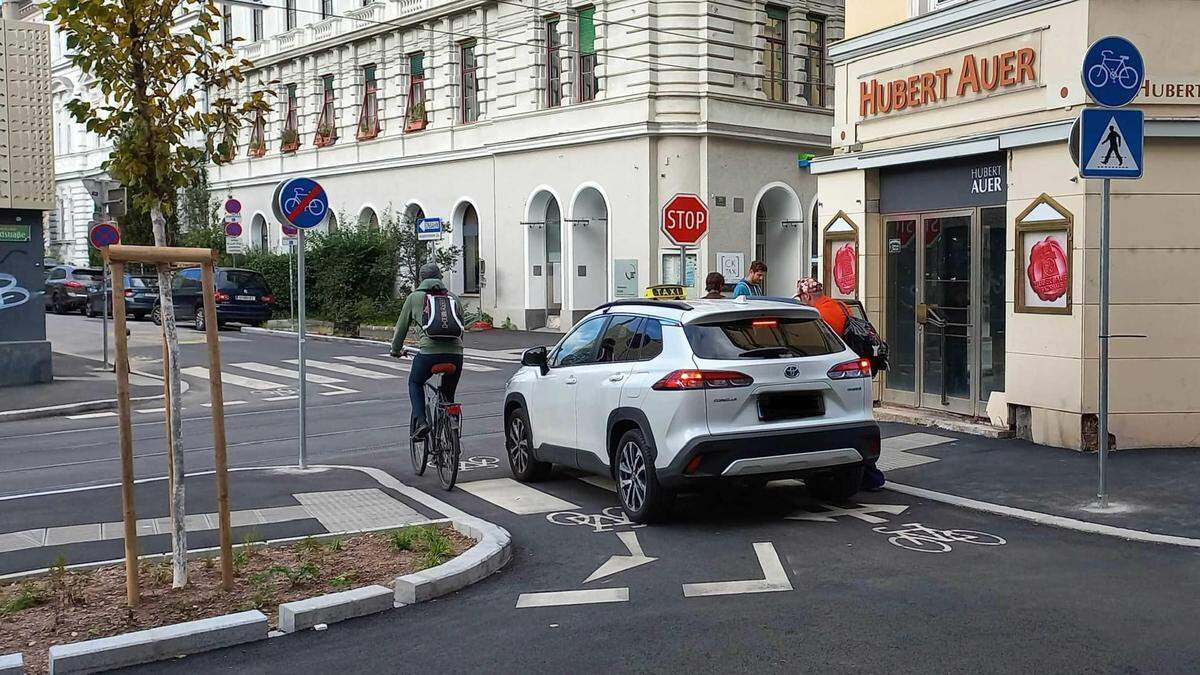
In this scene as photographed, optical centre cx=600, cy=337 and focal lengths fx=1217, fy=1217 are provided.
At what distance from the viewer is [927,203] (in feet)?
45.2

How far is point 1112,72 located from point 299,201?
7411 millimetres

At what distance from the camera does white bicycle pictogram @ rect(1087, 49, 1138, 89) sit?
8734mm

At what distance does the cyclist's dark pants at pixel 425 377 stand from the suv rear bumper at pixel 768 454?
2967 mm

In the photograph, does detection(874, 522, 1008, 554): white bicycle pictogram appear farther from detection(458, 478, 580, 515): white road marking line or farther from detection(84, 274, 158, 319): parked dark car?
detection(84, 274, 158, 319): parked dark car

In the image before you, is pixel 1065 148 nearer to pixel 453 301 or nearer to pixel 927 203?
pixel 927 203

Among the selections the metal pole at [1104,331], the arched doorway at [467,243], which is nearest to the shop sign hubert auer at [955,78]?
the metal pole at [1104,331]

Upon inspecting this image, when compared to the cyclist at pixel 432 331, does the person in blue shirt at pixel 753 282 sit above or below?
above

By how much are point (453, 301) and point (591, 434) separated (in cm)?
202

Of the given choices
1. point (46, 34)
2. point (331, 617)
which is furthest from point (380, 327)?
point (331, 617)

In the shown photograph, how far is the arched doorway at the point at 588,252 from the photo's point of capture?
31.4m

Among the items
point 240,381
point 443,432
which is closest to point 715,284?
point 443,432

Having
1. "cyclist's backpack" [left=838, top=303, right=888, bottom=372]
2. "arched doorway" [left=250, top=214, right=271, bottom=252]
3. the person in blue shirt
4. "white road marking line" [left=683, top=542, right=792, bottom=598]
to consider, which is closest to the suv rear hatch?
"cyclist's backpack" [left=838, top=303, right=888, bottom=372]

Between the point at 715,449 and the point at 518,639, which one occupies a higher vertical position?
the point at 715,449

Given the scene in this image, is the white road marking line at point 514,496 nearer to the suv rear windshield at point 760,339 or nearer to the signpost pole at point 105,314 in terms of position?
the suv rear windshield at point 760,339
